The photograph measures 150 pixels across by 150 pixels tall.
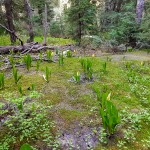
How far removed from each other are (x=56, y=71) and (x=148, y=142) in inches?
143

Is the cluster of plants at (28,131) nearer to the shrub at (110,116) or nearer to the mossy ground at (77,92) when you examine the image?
the mossy ground at (77,92)

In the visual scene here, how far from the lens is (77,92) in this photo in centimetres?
460

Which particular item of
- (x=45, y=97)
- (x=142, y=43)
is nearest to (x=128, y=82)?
(x=45, y=97)

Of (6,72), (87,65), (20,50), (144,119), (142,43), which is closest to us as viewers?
(144,119)

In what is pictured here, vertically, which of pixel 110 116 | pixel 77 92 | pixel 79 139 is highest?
pixel 110 116

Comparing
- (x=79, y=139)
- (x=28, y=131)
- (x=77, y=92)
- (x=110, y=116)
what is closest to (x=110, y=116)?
(x=110, y=116)

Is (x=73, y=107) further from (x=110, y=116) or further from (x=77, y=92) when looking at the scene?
(x=110, y=116)

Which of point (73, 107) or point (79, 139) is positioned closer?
point (79, 139)

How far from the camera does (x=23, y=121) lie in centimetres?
308

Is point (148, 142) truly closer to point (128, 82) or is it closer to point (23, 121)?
point (23, 121)

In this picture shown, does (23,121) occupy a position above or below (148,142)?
above

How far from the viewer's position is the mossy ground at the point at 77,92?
3.43m

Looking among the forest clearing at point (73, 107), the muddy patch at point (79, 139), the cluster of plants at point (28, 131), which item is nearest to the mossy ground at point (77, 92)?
the forest clearing at point (73, 107)

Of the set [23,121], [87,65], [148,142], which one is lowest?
[148,142]
